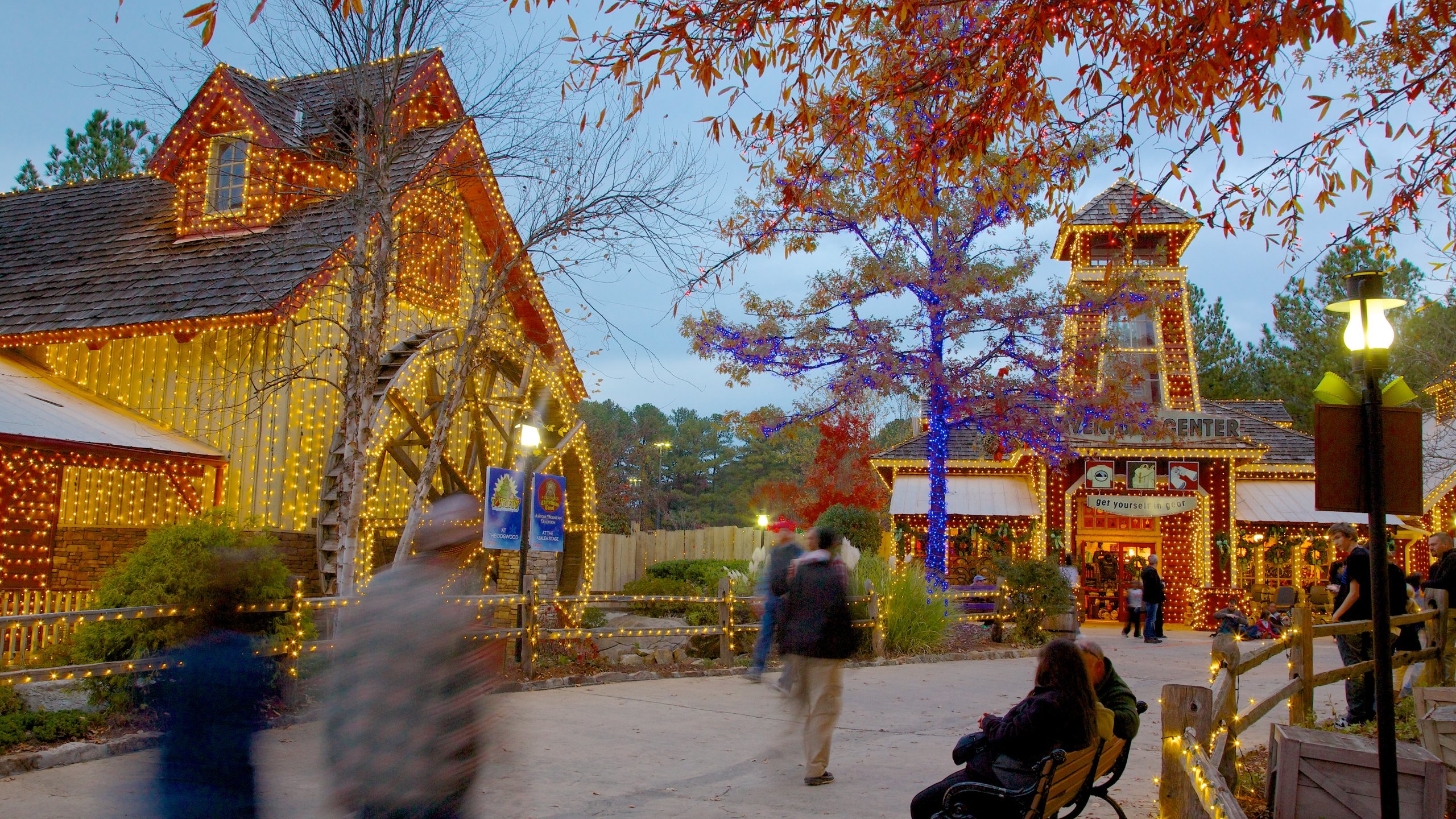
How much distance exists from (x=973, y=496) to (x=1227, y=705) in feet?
60.2

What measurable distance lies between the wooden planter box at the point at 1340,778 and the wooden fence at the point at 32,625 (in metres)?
7.91

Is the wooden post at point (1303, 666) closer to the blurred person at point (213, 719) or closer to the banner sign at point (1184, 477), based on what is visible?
the blurred person at point (213, 719)

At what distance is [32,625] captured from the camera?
7379 millimetres

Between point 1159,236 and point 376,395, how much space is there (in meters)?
19.8

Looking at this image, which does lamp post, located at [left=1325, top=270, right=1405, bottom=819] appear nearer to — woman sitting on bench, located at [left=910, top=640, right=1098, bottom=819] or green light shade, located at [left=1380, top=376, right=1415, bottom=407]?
green light shade, located at [left=1380, top=376, right=1415, bottom=407]

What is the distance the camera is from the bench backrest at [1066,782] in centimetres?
A: 417

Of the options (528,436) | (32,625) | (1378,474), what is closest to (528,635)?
(528,436)

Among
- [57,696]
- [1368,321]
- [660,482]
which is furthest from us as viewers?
[660,482]

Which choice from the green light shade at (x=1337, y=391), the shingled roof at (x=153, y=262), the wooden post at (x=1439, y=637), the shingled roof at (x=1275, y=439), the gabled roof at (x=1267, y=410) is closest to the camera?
the green light shade at (x=1337, y=391)

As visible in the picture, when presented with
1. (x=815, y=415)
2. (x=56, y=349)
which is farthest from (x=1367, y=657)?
(x=56, y=349)

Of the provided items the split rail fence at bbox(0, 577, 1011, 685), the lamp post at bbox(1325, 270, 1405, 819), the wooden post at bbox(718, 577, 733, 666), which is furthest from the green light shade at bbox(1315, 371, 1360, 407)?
the wooden post at bbox(718, 577, 733, 666)

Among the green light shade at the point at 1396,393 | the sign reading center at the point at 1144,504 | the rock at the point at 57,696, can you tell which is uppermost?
the green light shade at the point at 1396,393

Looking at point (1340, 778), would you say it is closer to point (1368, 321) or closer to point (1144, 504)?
point (1368, 321)

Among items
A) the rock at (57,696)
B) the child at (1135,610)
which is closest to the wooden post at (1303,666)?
the rock at (57,696)
